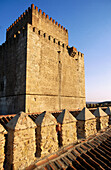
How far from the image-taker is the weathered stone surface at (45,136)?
3148mm

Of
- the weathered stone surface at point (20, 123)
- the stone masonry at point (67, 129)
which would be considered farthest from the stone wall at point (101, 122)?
the weathered stone surface at point (20, 123)

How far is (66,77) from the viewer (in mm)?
13398

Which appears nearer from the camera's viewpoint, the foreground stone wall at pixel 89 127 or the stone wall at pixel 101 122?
the foreground stone wall at pixel 89 127

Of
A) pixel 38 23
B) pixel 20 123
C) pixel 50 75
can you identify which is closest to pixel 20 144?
pixel 20 123

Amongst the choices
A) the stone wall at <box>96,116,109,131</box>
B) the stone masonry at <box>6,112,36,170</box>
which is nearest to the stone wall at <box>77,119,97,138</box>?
the stone wall at <box>96,116,109,131</box>

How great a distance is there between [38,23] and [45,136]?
11.8m

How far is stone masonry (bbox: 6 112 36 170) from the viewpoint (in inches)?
108

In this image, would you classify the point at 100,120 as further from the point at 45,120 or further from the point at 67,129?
the point at 45,120

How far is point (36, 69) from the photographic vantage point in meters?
10.1

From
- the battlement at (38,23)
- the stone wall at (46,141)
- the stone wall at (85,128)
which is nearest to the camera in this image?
the stone wall at (46,141)

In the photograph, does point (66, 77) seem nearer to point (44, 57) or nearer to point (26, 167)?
point (44, 57)

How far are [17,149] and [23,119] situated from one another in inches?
29.1

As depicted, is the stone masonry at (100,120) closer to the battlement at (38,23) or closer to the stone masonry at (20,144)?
the stone masonry at (20,144)

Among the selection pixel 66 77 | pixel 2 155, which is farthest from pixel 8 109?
pixel 2 155
